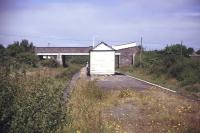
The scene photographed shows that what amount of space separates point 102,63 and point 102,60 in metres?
0.38

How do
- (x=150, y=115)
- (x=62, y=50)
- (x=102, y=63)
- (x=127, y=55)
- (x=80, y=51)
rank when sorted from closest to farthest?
(x=150, y=115), (x=102, y=63), (x=80, y=51), (x=62, y=50), (x=127, y=55)

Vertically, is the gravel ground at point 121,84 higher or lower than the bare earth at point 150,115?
lower

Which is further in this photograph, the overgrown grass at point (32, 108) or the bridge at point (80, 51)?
the bridge at point (80, 51)

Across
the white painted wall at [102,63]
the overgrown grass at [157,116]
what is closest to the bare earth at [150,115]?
the overgrown grass at [157,116]

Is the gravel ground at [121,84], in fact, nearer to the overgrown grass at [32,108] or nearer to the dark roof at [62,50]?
the overgrown grass at [32,108]

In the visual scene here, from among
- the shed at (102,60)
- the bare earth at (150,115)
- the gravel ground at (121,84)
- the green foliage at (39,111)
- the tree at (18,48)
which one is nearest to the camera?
the green foliage at (39,111)

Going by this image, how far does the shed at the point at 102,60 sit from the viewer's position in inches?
1678

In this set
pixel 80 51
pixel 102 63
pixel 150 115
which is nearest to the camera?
pixel 150 115

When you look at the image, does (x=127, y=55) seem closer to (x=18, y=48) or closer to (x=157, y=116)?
(x=18, y=48)

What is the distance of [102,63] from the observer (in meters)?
42.6

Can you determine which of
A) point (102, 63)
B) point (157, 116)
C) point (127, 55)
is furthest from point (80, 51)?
point (157, 116)

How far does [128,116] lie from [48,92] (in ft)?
15.5

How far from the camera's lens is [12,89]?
7980 millimetres

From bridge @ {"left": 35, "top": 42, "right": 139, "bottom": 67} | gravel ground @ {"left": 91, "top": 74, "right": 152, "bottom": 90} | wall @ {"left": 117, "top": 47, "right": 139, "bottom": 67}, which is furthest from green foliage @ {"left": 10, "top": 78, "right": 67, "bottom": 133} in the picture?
wall @ {"left": 117, "top": 47, "right": 139, "bottom": 67}
